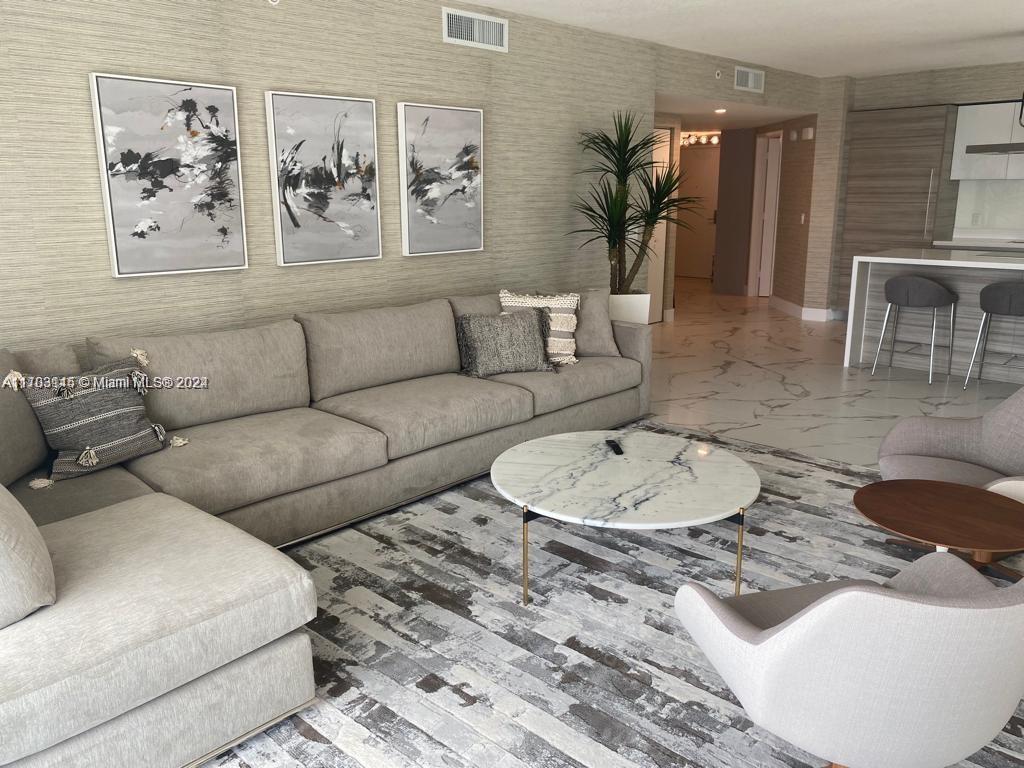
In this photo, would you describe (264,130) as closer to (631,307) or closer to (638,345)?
(638,345)

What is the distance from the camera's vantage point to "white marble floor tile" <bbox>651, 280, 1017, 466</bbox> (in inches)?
195

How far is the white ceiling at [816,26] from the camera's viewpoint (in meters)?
5.15

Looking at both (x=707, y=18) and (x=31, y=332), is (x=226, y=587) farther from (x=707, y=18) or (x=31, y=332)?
(x=707, y=18)

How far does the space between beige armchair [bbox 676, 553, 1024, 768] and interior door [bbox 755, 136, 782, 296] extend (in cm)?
931

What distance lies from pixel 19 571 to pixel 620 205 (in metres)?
4.77

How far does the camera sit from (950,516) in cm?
277

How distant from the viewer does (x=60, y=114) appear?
3.37 m

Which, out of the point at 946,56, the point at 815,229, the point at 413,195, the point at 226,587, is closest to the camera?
the point at 226,587

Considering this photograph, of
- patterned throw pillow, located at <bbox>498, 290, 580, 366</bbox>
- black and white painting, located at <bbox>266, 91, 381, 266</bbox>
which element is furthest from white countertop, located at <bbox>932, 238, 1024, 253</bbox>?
black and white painting, located at <bbox>266, 91, 381, 266</bbox>

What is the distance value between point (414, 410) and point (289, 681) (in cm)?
175

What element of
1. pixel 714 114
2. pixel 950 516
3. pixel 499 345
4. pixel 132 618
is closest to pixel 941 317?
pixel 714 114

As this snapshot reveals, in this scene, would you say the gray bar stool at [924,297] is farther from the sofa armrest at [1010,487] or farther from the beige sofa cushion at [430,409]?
the beige sofa cushion at [430,409]

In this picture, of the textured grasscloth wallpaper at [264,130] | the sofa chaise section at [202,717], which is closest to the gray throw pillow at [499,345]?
the textured grasscloth wallpaper at [264,130]

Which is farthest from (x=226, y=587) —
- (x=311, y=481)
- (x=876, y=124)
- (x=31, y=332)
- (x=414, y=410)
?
(x=876, y=124)
